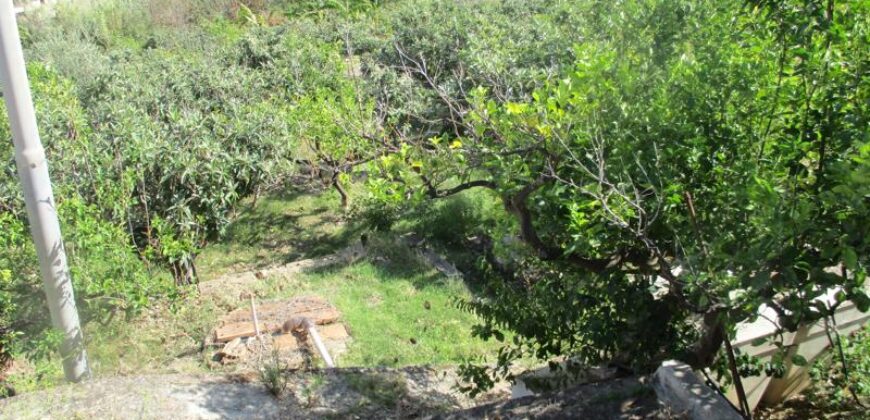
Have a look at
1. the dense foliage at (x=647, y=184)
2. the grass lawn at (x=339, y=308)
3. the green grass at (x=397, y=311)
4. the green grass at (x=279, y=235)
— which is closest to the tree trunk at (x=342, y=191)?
the green grass at (x=279, y=235)

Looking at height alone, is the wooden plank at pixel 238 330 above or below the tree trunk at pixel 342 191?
below

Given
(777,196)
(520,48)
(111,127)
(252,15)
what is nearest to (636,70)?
(777,196)

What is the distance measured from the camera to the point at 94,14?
21625 millimetres

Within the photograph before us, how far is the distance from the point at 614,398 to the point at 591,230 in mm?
1084

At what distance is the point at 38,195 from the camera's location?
5.48m

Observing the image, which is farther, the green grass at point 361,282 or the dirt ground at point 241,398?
the green grass at point 361,282

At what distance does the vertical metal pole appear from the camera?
17.0 feet

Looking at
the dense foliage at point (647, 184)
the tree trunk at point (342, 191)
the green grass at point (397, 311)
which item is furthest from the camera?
the tree trunk at point (342, 191)

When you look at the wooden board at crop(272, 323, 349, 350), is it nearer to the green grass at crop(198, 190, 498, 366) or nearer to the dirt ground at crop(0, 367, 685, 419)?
the green grass at crop(198, 190, 498, 366)

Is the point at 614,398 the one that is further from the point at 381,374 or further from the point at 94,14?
the point at 94,14

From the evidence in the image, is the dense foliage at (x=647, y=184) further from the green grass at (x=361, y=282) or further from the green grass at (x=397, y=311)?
the green grass at (x=397, y=311)

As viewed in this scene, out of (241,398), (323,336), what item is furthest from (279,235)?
(241,398)

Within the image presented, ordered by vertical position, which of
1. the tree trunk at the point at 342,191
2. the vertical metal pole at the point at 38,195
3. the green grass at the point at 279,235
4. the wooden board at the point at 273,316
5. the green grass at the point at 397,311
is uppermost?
the vertical metal pole at the point at 38,195

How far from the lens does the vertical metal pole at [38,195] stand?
518 cm
